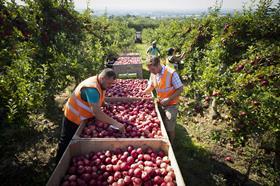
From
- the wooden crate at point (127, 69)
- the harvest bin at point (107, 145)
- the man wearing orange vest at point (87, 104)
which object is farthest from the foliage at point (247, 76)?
the wooden crate at point (127, 69)

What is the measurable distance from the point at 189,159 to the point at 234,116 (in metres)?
1.48

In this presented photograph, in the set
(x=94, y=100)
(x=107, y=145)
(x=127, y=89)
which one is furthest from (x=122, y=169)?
(x=127, y=89)

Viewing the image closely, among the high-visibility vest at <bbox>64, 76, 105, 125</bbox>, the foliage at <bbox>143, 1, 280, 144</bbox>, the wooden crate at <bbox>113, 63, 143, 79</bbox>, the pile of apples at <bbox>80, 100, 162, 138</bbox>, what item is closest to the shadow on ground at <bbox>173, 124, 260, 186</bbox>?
the foliage at <bbox>143, 1, 280, 144</bbox>

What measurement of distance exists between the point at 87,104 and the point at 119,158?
41.4 inches

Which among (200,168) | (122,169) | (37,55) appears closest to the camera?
(122,169)

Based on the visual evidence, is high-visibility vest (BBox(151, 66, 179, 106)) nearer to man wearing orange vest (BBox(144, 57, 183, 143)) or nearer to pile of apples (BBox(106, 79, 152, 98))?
man wearing orange vest (BBox(144, 57, 183, 143))

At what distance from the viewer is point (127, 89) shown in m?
6.27

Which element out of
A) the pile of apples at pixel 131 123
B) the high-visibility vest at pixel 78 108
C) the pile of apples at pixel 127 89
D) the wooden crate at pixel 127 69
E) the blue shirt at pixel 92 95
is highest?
the blue shirt at pixel 92 95

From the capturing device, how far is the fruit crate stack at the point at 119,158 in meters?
2.47

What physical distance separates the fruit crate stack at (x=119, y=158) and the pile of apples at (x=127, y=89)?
178cm

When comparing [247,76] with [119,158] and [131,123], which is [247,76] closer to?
[131,123]

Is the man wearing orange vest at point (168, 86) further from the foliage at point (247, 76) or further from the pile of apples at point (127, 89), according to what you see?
the pile of apples at point (127, 89)

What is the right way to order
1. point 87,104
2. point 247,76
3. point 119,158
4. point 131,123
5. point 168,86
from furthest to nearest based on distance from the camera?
1. point 168,86
2. point 247,76
3. point 131,123
4. point 87,104
5. point 119,158

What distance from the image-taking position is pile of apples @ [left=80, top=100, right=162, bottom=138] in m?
3.31
